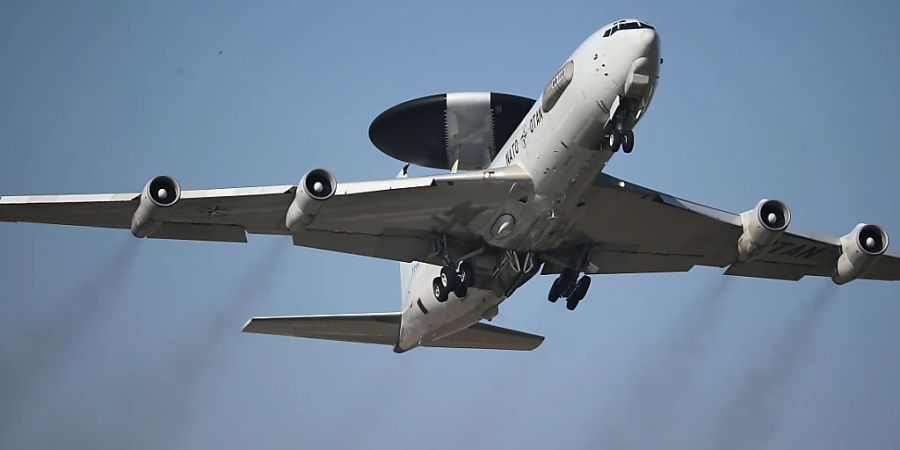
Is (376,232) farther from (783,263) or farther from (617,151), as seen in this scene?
(783,263)

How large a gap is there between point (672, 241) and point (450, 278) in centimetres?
758

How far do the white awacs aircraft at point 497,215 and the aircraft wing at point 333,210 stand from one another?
52mm

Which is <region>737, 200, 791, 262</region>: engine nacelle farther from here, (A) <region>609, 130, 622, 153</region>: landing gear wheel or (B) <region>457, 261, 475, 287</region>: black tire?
(B) <region>457, 261, 475, 287</region>: black tire

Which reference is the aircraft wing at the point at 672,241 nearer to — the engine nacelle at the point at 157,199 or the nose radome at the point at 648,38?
the nose radome at the point at 648,38

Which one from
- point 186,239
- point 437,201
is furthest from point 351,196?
point 186,239

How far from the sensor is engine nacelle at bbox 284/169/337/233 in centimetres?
3253

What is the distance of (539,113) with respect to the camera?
33.3 metres

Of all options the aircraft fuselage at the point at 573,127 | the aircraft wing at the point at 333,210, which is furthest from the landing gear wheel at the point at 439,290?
the aircraft fuselage at the point at 573,127

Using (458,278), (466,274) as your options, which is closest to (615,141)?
(466,274)

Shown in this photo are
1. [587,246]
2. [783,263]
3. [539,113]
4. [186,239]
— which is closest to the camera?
[539,113]

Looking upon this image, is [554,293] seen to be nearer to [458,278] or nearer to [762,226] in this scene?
[458,278]

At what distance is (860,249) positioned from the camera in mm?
38000

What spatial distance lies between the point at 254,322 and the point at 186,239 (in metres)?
5.65

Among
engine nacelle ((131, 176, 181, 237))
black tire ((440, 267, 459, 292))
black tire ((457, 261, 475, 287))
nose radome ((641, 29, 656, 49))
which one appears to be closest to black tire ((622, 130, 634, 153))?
nose radome ((641, 29, 656, 49))
